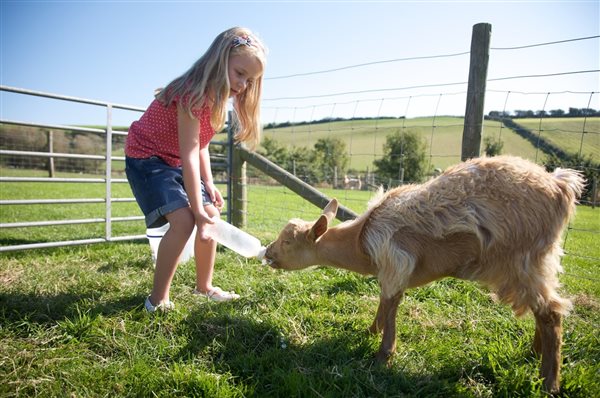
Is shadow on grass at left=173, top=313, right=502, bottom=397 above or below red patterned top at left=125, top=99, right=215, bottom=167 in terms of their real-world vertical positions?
below

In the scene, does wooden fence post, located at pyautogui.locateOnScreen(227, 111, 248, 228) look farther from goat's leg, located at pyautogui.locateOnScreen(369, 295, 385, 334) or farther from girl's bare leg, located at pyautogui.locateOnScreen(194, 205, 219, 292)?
goat's leg, located at pyautogui.locateOnScreen(369, 295, 385, 334)

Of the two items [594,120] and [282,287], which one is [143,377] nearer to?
[282,287]

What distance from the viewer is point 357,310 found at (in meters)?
3.93

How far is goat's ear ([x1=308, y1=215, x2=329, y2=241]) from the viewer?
147 inches

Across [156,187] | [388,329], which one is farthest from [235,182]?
[388,329]

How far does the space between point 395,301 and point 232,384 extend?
142cm

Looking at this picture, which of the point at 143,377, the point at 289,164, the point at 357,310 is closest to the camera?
the point at 143,377

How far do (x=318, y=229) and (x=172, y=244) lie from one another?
139cm

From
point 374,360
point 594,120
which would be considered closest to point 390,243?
point 374,360

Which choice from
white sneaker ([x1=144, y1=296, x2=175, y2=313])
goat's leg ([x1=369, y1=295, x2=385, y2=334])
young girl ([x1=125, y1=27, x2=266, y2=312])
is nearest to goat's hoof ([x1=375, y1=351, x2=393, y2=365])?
goat's leg ([x1=369, y1=295, x2=385, y2=334])

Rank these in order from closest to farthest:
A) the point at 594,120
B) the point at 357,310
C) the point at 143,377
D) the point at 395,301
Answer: the point at 143,377
the point at 395,301
the point at 357,310
the point at 594,120

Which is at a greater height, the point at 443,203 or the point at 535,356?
the point at 443,203

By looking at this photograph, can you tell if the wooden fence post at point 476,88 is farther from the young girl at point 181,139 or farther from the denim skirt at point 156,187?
the denim skirt at point 156,187

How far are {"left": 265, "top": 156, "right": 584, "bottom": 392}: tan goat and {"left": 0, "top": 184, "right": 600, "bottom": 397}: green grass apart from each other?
29 centimetres
